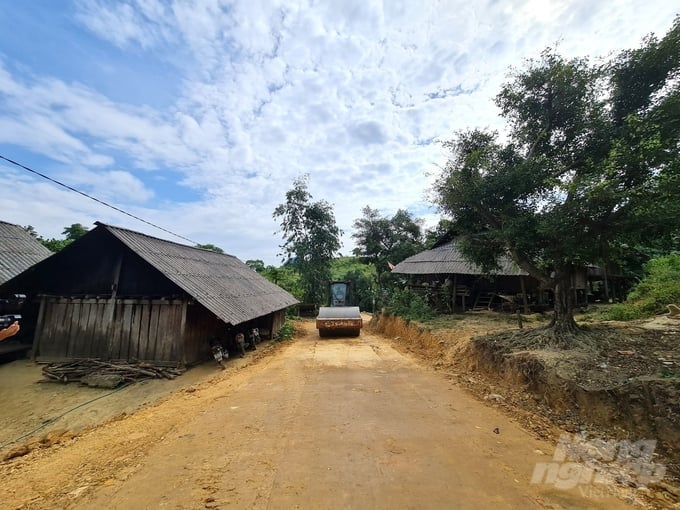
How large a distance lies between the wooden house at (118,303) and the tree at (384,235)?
73.9ft

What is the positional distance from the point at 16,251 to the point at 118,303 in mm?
7729

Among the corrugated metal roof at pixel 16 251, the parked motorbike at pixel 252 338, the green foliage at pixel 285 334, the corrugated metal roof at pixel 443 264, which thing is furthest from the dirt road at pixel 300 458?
the corrugated metal roof at pixel 443 264

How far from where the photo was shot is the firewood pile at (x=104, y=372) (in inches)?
327

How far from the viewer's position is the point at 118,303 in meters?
9.91

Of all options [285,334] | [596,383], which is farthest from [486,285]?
[596,383]

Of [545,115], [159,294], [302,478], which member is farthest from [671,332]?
[159,294]

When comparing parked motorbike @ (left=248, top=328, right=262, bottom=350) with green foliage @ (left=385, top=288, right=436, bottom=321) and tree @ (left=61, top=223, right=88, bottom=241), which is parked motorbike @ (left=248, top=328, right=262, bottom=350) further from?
tree @ (left=61, top=223, right=88, bottom=241)

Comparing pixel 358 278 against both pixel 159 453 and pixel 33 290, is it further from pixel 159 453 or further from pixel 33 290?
pixel 159 453

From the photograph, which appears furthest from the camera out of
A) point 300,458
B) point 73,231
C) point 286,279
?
point 286,279

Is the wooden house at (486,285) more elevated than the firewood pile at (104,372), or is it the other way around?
the wooden house at (486,285)

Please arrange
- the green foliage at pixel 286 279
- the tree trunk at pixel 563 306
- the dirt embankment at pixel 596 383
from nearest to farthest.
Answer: the dirt embankment at pixel 596 383, the tree trunk at pixel 563 306, the green foliage at pixel 286 279

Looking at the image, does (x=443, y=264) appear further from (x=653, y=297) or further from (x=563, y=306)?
(x=563, y=306)

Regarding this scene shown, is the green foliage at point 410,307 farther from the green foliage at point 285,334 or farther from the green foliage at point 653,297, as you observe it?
the green foliage at point 653,297

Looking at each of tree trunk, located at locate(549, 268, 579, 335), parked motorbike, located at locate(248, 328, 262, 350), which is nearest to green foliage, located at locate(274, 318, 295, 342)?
parked motorbike, located at locate(248, 328, 262, 350)
